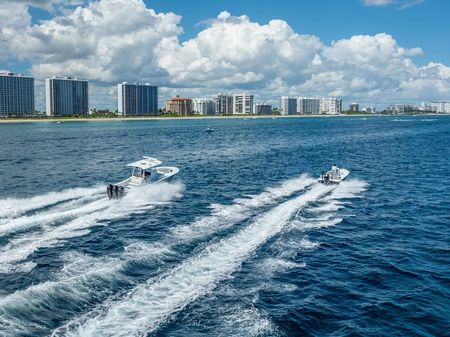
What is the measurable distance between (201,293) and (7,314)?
9.31m

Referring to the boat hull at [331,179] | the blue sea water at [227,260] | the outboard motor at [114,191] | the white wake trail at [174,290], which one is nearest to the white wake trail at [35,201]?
the blue sea water at [227,260]

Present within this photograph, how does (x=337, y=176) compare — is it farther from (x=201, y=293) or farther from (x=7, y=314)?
(x=7, y=314)

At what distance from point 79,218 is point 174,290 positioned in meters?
18.5

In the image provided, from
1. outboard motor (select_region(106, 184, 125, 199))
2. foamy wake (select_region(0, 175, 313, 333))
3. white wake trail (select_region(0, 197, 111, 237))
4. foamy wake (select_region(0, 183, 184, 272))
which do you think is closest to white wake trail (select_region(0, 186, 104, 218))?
white wake trail (select_region(0, 197, 111, 237))

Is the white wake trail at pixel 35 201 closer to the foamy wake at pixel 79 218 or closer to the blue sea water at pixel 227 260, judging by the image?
the blue sea water at pixel 227 260

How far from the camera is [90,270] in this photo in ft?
86.3

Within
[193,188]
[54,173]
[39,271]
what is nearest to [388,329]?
[39,271]

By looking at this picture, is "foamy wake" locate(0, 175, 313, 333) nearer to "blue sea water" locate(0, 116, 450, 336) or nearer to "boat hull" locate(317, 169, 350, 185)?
"blue sea water" locate(0, 116, 450, 336)

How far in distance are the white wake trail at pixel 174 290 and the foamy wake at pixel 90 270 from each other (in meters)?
2.14

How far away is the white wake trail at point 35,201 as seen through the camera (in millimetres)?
39781

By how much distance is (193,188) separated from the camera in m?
57.0

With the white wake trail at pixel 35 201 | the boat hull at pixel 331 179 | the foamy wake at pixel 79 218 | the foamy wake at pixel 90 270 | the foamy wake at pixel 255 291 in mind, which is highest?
the boat hull at pixel 331 179

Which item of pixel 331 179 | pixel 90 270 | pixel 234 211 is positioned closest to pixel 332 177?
pixel 331 179

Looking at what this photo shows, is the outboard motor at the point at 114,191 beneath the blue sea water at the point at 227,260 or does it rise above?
above
